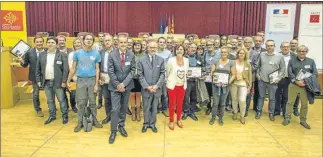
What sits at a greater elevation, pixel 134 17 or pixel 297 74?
pixel 134 17

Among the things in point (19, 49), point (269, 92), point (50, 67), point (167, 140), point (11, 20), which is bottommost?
point (167, 140)

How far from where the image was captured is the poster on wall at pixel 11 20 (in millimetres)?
7781

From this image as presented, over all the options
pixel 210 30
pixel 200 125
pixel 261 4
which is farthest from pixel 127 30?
pixel 200 125

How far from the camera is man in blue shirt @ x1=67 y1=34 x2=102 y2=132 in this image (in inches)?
170

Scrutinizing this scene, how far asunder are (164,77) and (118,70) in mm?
745

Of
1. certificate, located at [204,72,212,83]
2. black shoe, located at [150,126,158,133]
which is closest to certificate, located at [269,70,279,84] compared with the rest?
certificate, located at [204,72,212,83]

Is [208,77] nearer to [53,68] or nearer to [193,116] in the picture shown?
[193,116]

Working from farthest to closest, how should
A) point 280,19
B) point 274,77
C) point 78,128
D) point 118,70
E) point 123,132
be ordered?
point 280,19
point 274,77
point 78,128
point 123,132
point 118,70

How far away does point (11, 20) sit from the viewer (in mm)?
7918

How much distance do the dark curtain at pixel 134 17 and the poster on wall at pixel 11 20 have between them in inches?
134

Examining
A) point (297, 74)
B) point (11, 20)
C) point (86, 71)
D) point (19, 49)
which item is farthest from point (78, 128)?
point (11, 20)

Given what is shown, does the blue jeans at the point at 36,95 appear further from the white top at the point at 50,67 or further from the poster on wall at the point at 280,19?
the poster on wall at the point at 280,19

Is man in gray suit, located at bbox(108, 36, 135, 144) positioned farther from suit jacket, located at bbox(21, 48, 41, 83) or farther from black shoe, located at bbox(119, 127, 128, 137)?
suit jacket, located at bbox(21, 48, 41, 83)

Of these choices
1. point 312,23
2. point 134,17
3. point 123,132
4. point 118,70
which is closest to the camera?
point 118,70
